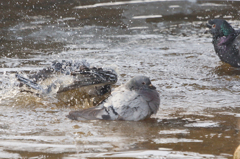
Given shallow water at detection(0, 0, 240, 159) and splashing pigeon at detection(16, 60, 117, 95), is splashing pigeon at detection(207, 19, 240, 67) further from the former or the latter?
splashing pigeon at detection(16, 60, 117, 95)

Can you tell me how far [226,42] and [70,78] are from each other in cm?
287

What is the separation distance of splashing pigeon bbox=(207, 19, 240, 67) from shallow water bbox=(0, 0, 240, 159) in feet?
0.56

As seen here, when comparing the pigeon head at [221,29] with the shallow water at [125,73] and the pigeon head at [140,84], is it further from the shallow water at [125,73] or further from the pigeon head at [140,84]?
the pigeon head at [140,84]

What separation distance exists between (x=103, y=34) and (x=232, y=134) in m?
4.86

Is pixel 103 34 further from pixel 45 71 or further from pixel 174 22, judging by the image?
pixel 45 71

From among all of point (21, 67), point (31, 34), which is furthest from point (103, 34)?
point (21, 67)

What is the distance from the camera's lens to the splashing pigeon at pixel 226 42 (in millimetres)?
6203

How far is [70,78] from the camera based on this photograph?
4645mm

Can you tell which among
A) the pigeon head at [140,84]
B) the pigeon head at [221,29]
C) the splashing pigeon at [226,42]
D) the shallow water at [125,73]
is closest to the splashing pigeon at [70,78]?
the shallow water at [125,73]

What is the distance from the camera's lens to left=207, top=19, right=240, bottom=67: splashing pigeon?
6.20 metres

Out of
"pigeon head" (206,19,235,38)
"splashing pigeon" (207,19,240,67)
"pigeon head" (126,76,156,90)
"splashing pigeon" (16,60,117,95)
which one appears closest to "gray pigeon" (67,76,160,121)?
"pigeon head" (126,76,156,90)

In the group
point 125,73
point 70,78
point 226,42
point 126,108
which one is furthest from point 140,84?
point 226,42

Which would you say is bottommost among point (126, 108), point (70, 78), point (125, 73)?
point (125, 73)

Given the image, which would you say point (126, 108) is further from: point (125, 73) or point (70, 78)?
point (125, 73)
